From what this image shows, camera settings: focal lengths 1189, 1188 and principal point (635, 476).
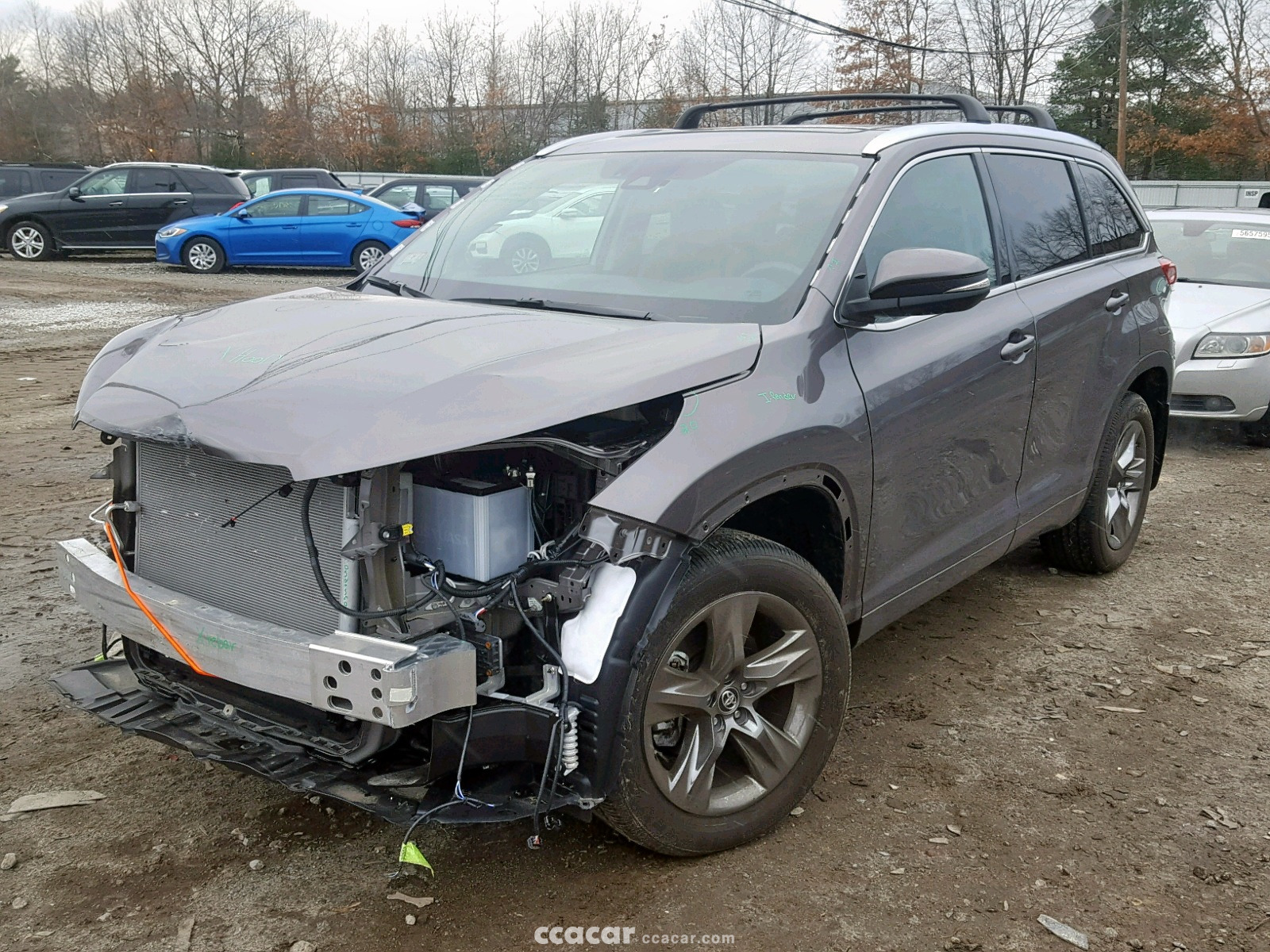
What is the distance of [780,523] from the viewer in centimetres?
355

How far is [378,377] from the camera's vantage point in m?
2.84

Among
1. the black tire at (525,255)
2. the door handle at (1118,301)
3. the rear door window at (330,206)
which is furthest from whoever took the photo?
the rear door window at (330,206)

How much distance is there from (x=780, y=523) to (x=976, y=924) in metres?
1.21

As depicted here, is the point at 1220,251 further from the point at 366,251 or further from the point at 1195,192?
the point at 1195,192

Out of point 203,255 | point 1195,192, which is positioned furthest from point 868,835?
point 1195,192

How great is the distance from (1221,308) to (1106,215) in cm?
427

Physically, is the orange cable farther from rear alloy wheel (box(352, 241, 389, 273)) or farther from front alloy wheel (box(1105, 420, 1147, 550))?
rear alloy wheel (box(352, 241, 389, 273))

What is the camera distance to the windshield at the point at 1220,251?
953 cm

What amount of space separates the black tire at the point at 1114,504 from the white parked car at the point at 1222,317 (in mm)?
2595

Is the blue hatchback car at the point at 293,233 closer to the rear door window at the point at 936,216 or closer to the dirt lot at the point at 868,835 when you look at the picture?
the dirt lot at the point at 868,835

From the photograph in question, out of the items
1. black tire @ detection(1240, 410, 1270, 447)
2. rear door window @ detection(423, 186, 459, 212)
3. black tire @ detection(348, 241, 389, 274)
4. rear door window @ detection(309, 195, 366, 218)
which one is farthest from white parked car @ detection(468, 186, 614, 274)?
rear door window @ detection(423, 186, 459, 212)

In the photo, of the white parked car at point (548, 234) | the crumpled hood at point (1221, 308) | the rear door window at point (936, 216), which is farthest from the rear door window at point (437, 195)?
the rear door window at point (936, 216)

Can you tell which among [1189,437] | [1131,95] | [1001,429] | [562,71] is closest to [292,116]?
[562,71]

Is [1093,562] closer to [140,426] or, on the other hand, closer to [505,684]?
[505,684]
